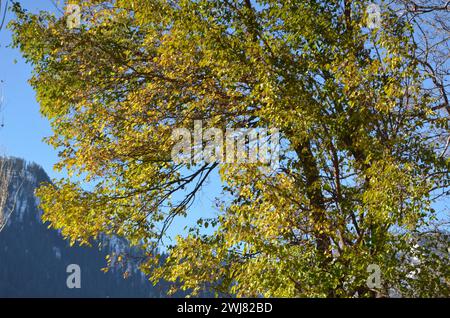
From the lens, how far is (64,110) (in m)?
16.4

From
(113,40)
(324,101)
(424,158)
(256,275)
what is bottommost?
(256,275)

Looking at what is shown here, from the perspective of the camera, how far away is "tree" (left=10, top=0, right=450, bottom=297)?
11.0 meters

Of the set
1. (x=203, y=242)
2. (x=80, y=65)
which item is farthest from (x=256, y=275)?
(x=80, y=65)

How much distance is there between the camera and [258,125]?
1382 centimetres

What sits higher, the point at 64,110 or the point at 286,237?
the point at 64,110

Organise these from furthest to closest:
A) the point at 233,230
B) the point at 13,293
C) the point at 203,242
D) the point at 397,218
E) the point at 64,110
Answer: the point at 13,293 → the point at 64,110 → the point at 203,242 → the point at 233,230 → the point at 397,218

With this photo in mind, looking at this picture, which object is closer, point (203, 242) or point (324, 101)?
point (324, 101)

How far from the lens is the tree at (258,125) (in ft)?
36.2

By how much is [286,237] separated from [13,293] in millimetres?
196475

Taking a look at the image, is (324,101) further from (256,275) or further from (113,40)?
(113,40)

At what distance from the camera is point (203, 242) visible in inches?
557
